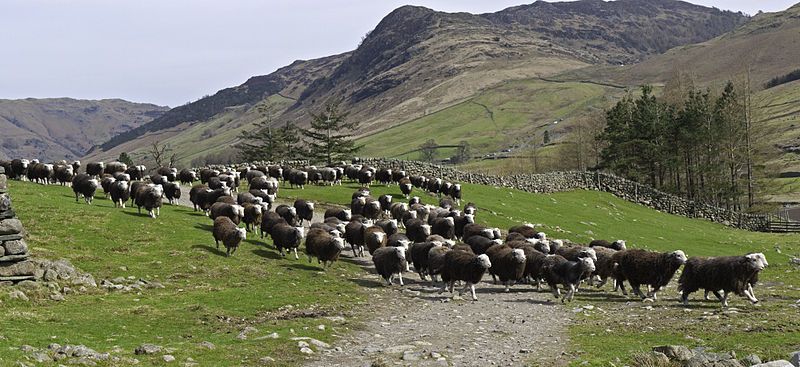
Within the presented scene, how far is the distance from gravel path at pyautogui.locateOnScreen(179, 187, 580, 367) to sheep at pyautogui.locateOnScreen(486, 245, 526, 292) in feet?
1.98

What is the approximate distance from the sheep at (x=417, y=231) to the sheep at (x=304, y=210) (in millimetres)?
7204

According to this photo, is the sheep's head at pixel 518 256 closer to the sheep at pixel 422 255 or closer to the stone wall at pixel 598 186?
the sheep at pixel 422 255

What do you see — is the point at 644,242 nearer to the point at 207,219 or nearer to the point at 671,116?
the point at 207,219

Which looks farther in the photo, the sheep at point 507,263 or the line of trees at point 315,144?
the line of trees at point 315,144

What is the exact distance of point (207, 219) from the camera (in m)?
35.7

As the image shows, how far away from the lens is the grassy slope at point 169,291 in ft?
48.7

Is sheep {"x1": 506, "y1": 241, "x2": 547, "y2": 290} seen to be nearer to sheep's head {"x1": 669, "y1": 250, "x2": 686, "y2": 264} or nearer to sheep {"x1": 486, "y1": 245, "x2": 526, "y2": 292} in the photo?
sheep {"x1": 486, "y1": 245, "x2": 526, "y2": 292}

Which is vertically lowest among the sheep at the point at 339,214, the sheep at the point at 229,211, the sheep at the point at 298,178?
the sheep at the point at 339,214

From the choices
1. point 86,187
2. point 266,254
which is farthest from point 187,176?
Answer: point 266,254

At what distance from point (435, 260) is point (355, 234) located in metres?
7.29

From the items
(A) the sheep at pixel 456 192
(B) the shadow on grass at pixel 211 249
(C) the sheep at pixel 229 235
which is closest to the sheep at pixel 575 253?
(C) the sheep at pixel 229 235

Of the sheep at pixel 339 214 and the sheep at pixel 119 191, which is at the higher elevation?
the sheep at pixel 119 191

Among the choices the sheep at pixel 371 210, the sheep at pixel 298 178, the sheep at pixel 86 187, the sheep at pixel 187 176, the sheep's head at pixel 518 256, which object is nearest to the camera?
the sheep's head at pixel 518 256

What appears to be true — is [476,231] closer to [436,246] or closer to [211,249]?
[436,246]
